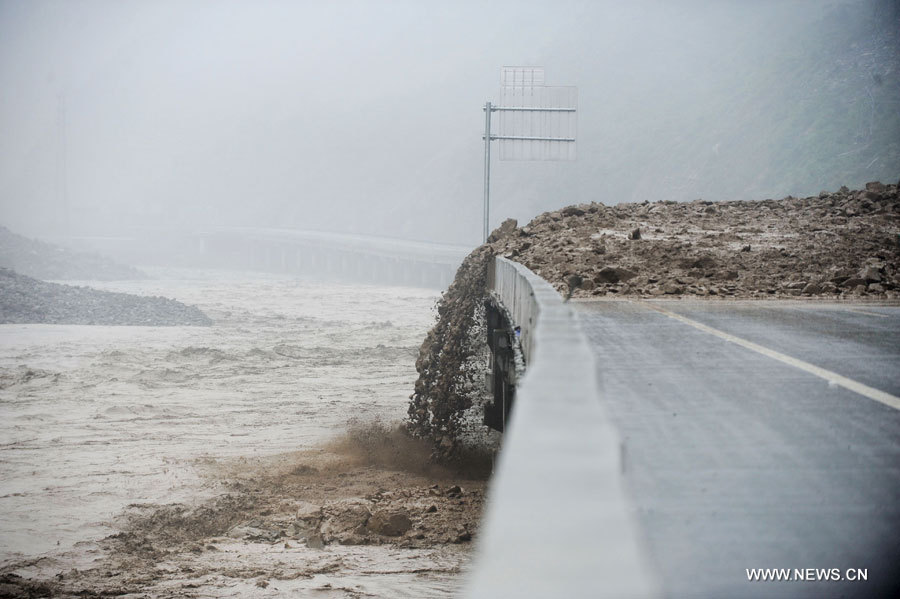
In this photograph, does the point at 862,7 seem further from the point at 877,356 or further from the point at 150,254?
the point at 150,254

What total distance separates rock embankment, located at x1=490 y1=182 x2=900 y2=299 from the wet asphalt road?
422 centimetres

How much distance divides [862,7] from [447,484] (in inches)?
2562

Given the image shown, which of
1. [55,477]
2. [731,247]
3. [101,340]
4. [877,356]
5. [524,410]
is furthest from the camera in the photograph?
[101,340]

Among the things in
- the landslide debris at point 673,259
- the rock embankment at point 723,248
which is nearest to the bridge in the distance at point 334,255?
the rock embankment at point 723,248

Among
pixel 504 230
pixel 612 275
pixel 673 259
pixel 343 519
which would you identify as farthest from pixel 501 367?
pixel 504 230

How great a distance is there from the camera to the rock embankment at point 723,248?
14820 mm

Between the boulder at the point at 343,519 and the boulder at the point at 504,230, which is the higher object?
the boulder at the point at 504,230

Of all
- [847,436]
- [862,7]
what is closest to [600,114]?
[862,7]

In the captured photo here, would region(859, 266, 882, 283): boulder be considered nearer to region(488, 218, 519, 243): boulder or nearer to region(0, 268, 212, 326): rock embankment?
region(488, 218, 519, 243): boulder

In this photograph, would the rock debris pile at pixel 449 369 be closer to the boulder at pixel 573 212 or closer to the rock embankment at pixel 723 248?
the rock embankment at pixel 723 248

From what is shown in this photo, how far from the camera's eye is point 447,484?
15375mm

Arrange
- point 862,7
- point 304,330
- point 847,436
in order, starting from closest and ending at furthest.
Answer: point 847,436
point 304,330
point 862,7

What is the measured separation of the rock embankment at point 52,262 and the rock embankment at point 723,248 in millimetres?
51773

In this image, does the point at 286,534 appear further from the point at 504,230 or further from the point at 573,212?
the point at 573,212
